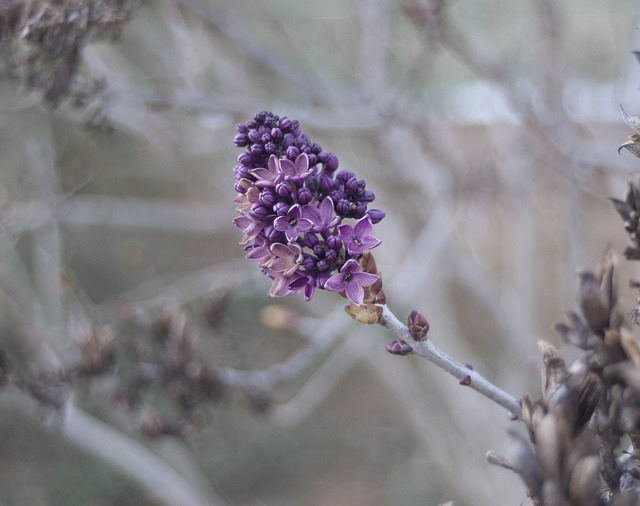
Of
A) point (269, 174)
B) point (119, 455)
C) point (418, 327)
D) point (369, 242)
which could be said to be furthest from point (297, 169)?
point (119, 455)

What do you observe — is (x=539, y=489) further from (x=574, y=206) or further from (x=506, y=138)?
(x=506, y=138)

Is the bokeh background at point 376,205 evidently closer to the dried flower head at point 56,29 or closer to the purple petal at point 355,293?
the dried flower head at point 56,29

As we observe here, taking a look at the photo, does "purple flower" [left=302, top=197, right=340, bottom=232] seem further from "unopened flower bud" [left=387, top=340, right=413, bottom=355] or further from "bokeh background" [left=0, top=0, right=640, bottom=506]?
"bokeh background" [left=0, top=0, right=640, bottom=506]

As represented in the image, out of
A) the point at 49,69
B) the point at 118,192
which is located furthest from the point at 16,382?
the point at 118,192

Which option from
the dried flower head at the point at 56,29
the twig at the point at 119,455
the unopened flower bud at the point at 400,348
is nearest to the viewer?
the unopened flower bud at the point at 400,348

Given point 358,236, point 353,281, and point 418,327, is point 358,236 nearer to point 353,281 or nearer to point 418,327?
point 353,281

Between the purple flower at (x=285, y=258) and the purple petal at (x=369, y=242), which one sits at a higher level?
the purple petal at (x=369, y=242)

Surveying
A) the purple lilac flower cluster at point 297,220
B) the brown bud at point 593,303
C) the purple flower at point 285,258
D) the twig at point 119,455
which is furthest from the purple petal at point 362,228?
the twig at point 119,455

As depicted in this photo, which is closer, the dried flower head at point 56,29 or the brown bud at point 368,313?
the brown bud at point 368,313
